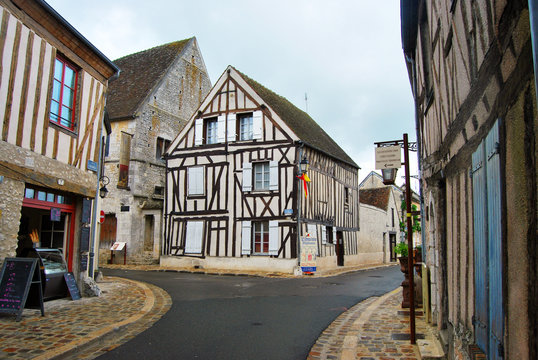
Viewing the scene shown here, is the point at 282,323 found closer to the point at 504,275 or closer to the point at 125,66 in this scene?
the point at 504,275

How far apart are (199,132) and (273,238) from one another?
5.11m

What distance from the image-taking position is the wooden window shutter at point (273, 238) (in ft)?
47.3

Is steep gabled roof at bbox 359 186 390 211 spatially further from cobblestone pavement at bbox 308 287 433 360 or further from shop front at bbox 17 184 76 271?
shop front at bbox 17 184 76 271

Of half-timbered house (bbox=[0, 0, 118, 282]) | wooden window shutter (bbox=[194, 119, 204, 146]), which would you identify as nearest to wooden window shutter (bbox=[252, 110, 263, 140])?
wooden window shutter (bbox=[194, 119, 204, 146])

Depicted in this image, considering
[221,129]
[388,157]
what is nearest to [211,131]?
[221,129]

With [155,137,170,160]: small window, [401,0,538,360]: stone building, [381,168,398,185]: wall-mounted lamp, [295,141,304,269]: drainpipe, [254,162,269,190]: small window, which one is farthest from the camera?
[155,137,170,160]: small window

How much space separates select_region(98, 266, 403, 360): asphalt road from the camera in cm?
448

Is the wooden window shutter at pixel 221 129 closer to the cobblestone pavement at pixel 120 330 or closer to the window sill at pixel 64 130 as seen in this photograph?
the window sill at pixel 64 130

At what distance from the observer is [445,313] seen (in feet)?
14.4

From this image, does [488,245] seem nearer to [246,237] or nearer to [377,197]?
[246,237]

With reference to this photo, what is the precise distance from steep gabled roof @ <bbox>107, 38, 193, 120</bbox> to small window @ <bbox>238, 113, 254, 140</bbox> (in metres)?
4.80

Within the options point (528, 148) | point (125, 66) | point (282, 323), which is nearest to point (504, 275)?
point (528, 148)

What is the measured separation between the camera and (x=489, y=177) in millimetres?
2314

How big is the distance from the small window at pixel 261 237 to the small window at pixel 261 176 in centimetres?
128
